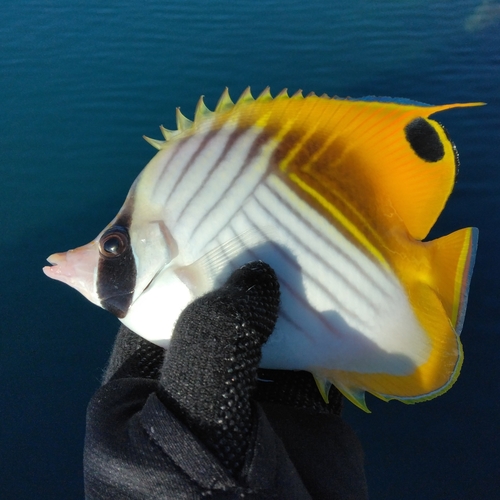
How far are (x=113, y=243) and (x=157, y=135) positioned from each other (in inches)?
93.9

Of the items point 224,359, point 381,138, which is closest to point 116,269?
point 224,359

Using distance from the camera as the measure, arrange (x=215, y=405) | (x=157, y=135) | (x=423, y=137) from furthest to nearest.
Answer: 1. (x=157, y=135)
2. (x=423, y=137)
3. (x=215, y=405)

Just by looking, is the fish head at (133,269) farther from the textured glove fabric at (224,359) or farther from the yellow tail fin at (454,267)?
the yellow tail fin at (454,267)

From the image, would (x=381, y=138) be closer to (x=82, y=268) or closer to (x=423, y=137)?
(x=423, y=137)

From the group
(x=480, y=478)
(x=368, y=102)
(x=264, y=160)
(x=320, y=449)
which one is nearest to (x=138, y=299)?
(x=264, y=160)

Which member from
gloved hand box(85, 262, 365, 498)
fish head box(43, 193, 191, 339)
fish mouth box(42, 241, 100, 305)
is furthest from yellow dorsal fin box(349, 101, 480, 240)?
fish mouth box(42, 241, 100, 305)

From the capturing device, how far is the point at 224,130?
1.03 metres

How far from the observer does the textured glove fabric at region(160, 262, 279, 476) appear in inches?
32.1

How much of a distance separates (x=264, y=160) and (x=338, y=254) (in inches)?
10.4

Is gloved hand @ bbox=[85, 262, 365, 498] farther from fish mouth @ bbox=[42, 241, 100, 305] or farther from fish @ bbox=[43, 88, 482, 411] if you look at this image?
fish mouth @ bbox=[42, 241, 100, 305]

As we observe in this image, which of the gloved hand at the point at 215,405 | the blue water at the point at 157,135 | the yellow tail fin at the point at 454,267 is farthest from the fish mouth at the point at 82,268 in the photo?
the blue water at the point at 157,135

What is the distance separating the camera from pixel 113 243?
3.31ft

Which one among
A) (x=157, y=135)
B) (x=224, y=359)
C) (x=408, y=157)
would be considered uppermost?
(x=408, y=157)

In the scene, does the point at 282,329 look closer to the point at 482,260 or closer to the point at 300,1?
the point at 482,260
